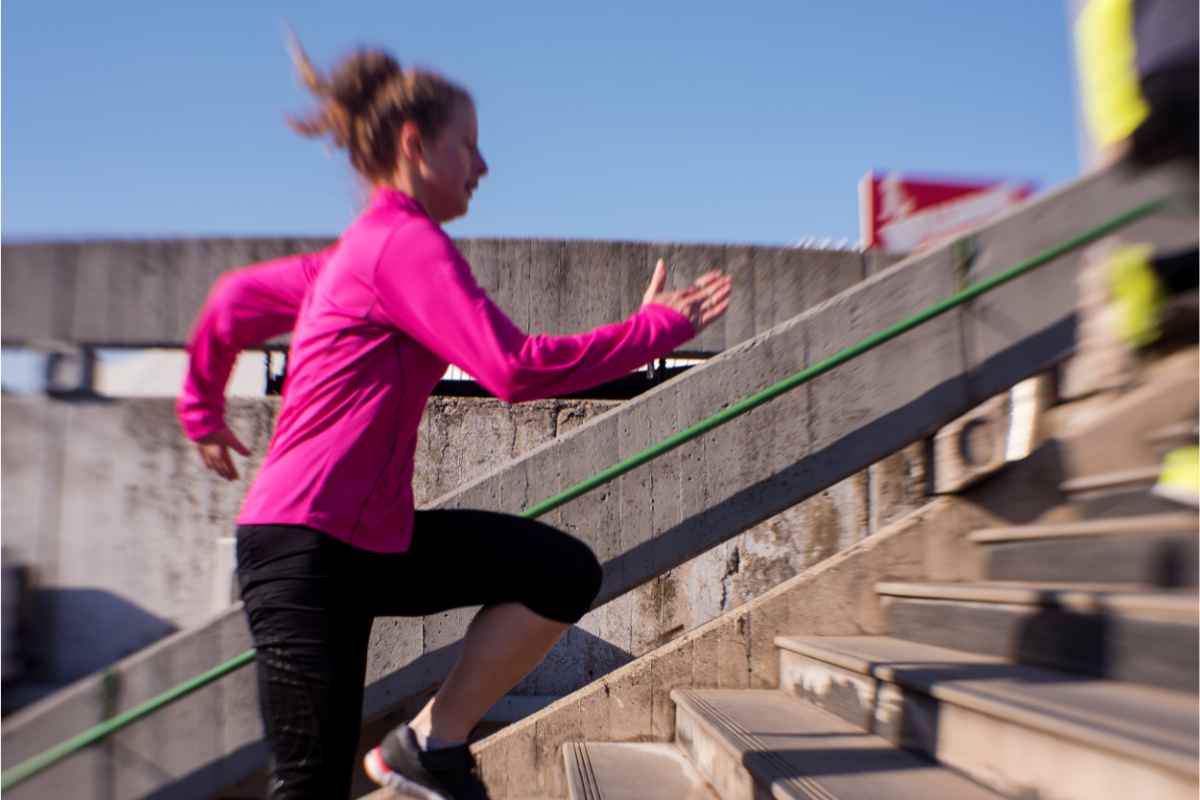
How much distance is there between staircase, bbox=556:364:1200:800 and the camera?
1892 mm

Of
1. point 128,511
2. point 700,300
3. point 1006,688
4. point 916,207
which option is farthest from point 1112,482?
point 916,207

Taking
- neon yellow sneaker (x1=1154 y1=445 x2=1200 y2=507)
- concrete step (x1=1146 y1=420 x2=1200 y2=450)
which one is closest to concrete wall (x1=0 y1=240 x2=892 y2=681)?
concrete step (x1=1146 y1=420 x2=1200 y2=450)

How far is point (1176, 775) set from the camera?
150cm

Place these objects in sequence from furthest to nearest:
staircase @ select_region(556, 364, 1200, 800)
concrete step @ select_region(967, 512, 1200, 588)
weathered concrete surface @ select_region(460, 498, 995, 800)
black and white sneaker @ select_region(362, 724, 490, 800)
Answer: weathered concrete surface @ select_region(460, 498, 995, 800)
concrete step @ select_region(967, 512, 1200, 588)
staircase @ select_region(556, 364, 1200, 800)
black and white sneaker @ select_region(362, 724, 490, 800)

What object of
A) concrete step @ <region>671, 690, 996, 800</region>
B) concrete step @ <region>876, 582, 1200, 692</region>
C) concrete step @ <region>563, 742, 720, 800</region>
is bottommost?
concrete step @ <region>563, 742, 720, 800</region>

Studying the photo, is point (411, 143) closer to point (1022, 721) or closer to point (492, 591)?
point (492, 591)

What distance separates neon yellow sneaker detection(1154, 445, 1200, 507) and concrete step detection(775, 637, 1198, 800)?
54 centimetres

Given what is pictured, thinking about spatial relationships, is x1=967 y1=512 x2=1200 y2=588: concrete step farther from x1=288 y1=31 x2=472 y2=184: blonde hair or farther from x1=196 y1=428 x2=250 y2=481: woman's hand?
x1=196 y1=428 x2=250 y2=481: woman's hand

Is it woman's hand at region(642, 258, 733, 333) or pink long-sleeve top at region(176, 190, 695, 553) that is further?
woman's hand at region(642, 258, 733, 333)

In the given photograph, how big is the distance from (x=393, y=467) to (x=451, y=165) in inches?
22.8

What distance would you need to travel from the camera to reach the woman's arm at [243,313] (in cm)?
196

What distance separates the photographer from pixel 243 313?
1.96m

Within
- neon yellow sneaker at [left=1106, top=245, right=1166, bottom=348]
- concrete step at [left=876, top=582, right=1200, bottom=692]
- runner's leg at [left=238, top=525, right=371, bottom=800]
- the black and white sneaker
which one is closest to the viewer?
runner's leg at [left=238, top=525, right=371, bottom=800]

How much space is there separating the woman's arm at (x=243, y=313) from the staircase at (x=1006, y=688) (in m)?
1.50
